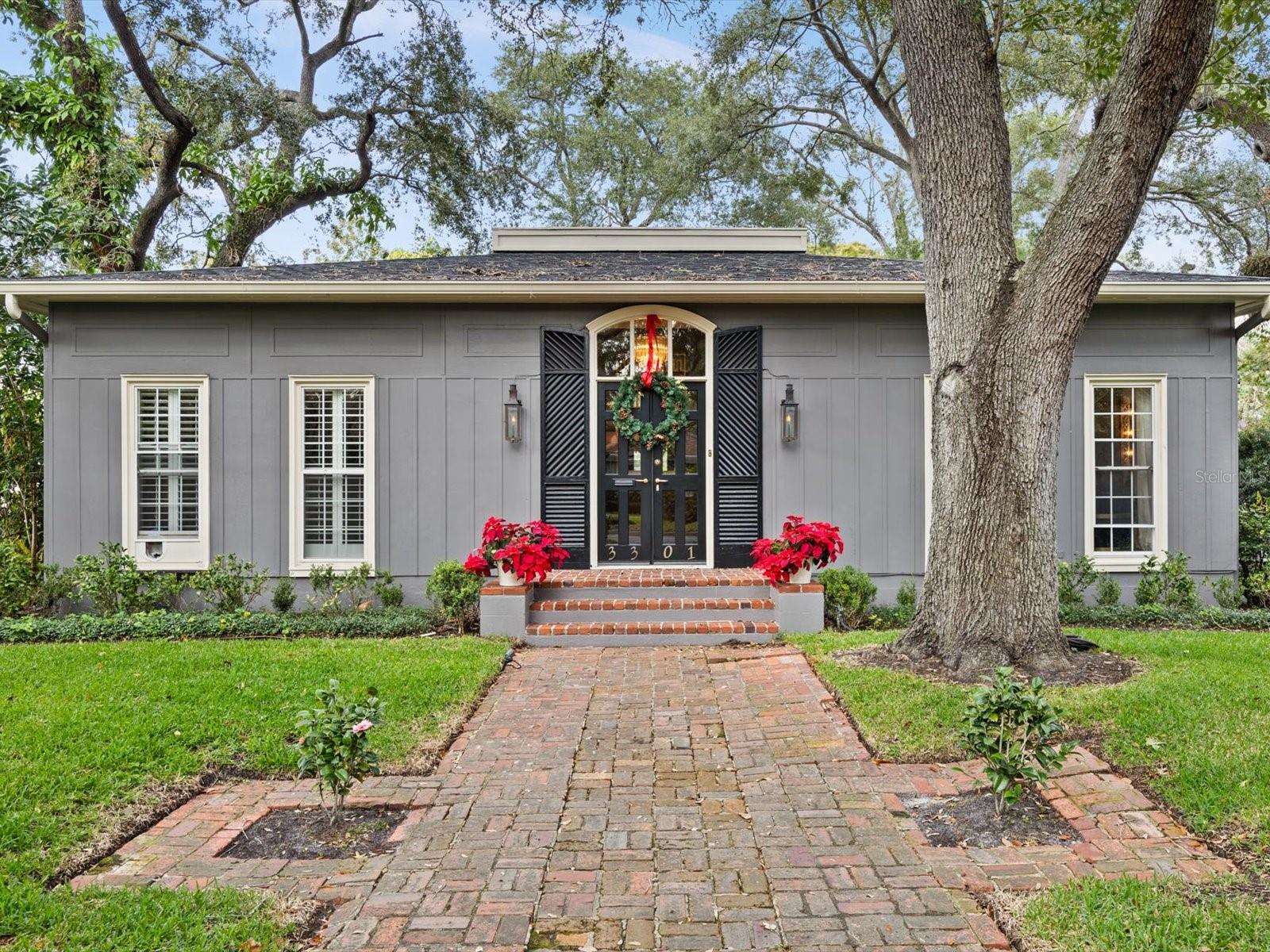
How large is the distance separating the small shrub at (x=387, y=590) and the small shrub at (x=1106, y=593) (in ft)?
22.5

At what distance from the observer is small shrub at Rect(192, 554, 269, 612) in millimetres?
7387

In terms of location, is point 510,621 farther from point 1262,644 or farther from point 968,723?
point 1262,644

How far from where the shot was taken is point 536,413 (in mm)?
7793

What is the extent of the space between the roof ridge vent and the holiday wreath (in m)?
3.26

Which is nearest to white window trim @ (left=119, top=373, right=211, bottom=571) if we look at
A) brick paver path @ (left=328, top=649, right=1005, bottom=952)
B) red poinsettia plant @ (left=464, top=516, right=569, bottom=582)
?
red poinsettia plant @ (left=464, top=516, right=569, bottom=582)

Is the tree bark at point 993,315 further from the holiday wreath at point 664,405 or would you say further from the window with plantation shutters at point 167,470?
the window with plantation shutters at point 167,470

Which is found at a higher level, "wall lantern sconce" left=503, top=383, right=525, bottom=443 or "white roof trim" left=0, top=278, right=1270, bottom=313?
"white roof trim" left=0, top=278, right=1270, bottom=313

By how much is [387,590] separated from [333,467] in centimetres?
135

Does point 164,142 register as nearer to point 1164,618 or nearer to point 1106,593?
point 1106,593

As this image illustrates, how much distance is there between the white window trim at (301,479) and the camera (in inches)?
302

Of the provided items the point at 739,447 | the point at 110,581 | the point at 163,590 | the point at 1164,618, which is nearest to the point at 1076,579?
the point at 1164,618

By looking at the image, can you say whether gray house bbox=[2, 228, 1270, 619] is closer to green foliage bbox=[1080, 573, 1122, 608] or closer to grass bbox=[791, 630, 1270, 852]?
green foliage bbox=[1080, 573, 1122, 608]

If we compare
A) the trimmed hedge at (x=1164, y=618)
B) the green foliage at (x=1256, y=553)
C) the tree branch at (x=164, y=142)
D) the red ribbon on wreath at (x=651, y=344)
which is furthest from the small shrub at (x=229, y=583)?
the green foliage at (x=1256, y=553)

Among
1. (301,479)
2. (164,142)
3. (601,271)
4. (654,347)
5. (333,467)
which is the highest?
(164,142)
